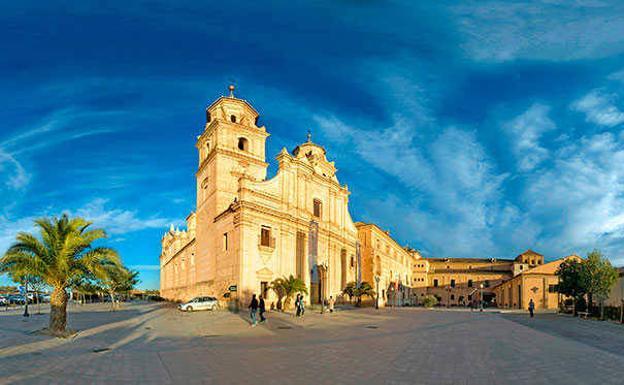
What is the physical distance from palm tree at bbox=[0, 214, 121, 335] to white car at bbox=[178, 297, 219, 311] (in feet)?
54.5

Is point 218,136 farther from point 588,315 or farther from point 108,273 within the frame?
point 588,315

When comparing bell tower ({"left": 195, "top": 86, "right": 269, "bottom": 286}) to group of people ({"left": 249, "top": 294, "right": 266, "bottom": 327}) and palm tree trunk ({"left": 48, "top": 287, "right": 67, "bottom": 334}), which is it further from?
palm tree trunk ({"left": 48, "top": 287, "right": 67, "bottom": 334})

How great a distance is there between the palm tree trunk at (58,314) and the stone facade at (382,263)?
38066 millimetres

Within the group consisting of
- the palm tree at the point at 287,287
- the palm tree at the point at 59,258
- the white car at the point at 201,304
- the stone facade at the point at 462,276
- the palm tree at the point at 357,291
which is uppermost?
the palm tree at the point at 59,258

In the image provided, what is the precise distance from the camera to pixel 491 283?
3986 inches

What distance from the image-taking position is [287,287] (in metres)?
36.2

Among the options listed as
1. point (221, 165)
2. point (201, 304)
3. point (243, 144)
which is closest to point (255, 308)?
point (201, 304)

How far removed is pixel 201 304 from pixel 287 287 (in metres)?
7.58

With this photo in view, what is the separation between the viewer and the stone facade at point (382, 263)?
6100 centimetres

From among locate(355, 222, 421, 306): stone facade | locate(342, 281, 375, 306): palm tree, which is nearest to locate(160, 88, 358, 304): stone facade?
locate(342, 281, 375, 306): palm tree

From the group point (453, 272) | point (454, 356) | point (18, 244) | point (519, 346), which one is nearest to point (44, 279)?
point (18, 244)

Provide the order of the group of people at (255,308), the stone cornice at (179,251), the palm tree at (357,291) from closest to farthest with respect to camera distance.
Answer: the group of people at (255,308), the palm tree at (357,291), the stone cornice at (179,251)

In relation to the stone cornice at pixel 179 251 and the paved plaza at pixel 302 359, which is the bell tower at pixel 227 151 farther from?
the paved plaza at pixel 302 359

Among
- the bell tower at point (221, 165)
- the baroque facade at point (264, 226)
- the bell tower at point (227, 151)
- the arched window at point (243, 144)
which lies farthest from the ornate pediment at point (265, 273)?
the arched window at point (243, 144)
